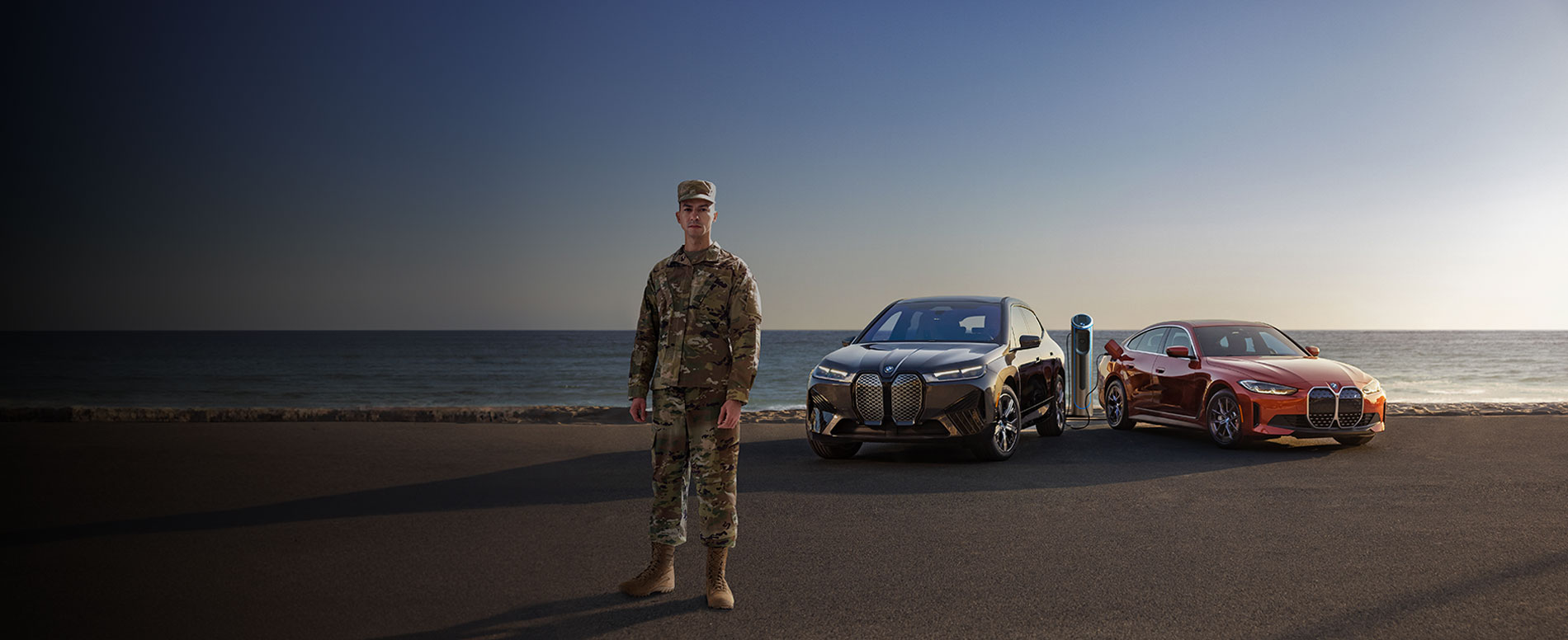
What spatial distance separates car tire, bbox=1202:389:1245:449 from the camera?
1127cm

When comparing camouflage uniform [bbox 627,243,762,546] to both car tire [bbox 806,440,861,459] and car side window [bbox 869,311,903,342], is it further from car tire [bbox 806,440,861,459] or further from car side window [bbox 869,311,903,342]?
car side window [bbox 869,311,903,342]

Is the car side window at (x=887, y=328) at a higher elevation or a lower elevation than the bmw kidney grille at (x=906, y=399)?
higher

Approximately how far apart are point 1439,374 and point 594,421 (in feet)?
139

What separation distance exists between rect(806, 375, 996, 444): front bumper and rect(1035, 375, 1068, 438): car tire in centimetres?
281

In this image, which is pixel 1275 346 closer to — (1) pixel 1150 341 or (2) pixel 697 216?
(1) pixel 1150 341

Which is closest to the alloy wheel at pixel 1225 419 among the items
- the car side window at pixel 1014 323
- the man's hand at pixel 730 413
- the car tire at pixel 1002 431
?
the car side window at pixel 1014 323

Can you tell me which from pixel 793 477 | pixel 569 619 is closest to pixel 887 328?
pixel 793 477

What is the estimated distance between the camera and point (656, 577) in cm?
491

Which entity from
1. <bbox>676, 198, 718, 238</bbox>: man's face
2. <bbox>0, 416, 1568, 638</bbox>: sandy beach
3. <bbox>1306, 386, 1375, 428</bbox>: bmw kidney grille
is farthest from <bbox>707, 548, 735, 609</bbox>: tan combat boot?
<bbox>1306, 386, 1375, 428</bbox>: bmw kidney grille

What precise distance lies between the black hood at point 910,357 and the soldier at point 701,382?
5.14m

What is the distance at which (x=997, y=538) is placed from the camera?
20.5ft

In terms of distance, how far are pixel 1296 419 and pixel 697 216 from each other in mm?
9227

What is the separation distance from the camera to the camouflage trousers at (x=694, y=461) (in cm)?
475

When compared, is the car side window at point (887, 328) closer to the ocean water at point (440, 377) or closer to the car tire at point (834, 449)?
the car tire at point (834, 449)
